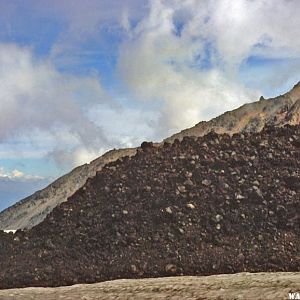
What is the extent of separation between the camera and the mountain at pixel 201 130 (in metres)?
31.2

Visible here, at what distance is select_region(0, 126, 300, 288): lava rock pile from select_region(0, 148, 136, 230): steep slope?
7208 millimetres

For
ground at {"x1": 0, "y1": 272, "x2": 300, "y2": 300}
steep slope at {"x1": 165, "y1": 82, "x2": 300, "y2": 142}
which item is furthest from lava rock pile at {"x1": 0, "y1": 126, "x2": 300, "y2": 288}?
steep slope at {"x1": 165, "y1": 82, "x2": 300, "y2": 142}

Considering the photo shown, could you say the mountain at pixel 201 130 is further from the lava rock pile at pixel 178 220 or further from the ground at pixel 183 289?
the ground at pixel 183 289

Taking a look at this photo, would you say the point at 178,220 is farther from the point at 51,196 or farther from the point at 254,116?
the point at 254,116

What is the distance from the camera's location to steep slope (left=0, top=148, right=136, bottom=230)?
30.5 meters

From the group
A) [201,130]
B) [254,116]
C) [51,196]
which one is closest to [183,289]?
[51,196]

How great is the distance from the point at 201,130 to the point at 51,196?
9.13 meters

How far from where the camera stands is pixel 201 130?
33750mm

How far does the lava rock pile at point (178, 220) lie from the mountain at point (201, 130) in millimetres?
7161

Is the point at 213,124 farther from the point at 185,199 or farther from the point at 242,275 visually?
the point at 242,275

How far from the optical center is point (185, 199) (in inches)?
822

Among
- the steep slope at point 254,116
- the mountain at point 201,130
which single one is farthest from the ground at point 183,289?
the steep slope at point 254,116

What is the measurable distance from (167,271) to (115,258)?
74.4 inches

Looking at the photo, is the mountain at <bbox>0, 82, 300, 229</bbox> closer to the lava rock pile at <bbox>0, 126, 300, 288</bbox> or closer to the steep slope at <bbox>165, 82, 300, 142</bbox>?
the steep slope at <bbox>165, 82, 300, 142</bbox>
